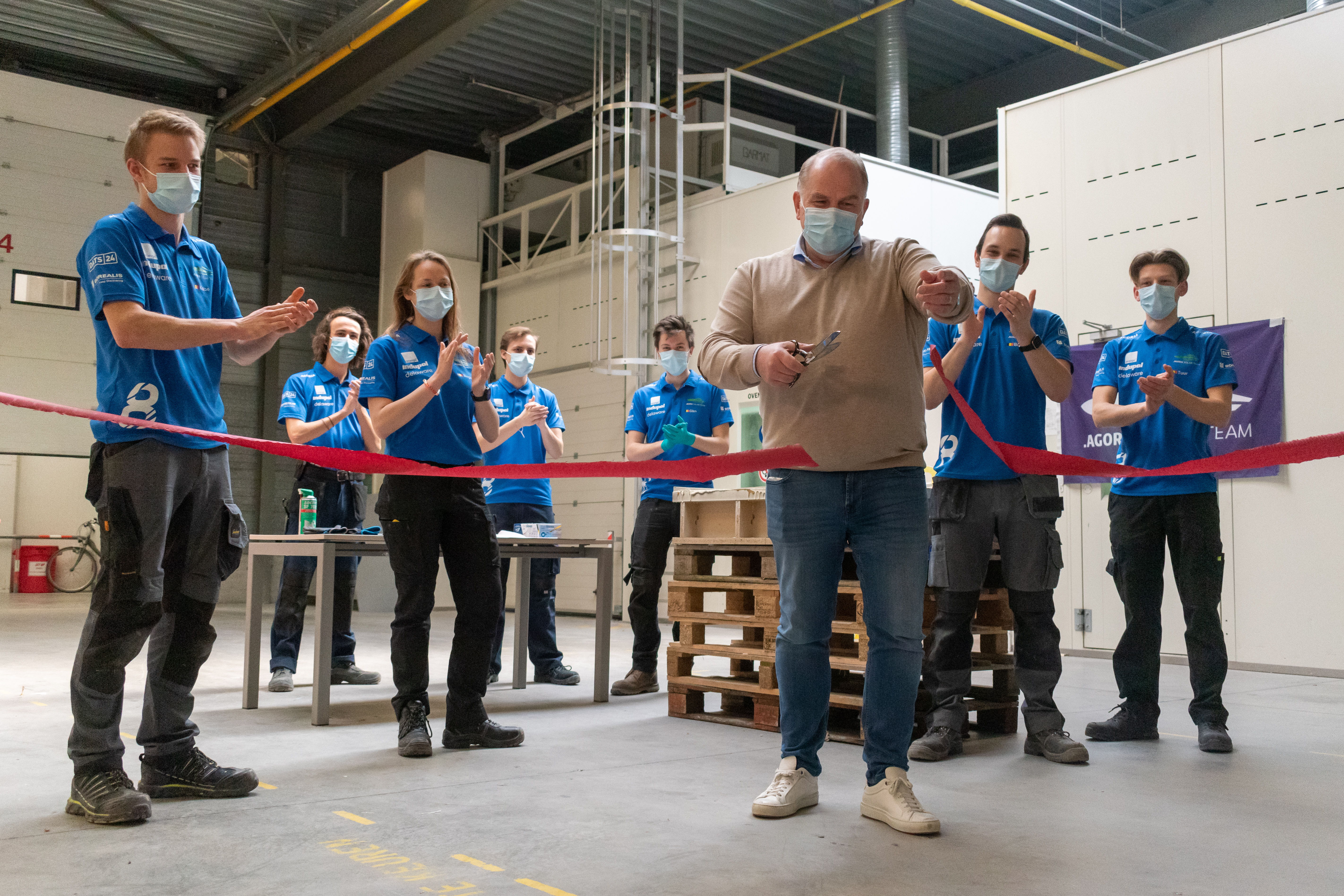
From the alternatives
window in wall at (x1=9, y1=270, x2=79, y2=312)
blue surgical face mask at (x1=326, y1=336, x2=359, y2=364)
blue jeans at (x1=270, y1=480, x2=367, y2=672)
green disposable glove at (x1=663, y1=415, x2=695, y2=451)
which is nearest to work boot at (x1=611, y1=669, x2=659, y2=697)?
green disposable glove at (x1=663, y1=415, x2=695, y2=451)

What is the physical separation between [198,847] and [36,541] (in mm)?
14149

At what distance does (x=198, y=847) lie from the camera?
8.49 feet

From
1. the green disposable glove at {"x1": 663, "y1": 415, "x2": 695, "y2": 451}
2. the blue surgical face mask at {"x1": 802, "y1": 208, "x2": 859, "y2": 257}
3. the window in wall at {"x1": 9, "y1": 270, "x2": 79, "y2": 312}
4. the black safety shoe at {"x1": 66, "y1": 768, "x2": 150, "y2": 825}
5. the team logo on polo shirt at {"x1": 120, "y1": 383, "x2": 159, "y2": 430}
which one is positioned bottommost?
the black safety shoe at {"x1": 66, "y1": 768, "x2": 150, "y2": 825}

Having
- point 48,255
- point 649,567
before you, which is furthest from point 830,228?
point 48,255

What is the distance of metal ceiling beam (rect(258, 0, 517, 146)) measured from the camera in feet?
35.6

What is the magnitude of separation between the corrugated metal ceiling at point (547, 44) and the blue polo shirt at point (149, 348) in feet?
30.6

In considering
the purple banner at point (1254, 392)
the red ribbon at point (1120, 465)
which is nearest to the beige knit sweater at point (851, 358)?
the red ribbon at point (1120, 465)

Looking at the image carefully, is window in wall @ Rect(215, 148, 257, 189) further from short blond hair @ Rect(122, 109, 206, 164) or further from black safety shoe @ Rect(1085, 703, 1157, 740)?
black safety shoe @ Rect(1085, 703, 1157, 740)

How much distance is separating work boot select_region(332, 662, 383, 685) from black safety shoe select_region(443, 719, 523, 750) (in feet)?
6.83

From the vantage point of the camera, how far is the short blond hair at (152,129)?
9.70 ft

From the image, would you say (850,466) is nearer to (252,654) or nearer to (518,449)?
(252,654)

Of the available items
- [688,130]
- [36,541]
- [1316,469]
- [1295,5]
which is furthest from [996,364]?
[36,541]

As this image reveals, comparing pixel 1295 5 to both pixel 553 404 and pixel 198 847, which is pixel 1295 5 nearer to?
pixel 553 404

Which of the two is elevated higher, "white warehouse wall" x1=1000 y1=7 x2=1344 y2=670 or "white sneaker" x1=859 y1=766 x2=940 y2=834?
"white warehouse wall" x1=1000 y1=7 x2=1344 y2=670
